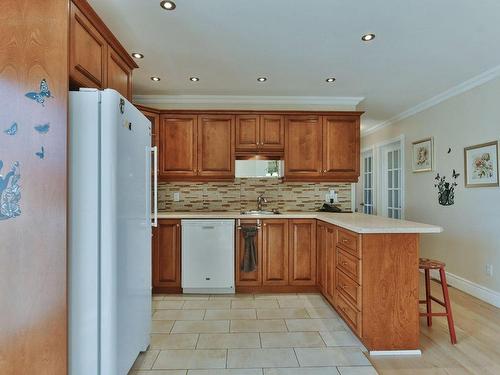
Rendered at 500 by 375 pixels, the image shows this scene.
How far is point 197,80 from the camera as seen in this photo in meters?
3.35

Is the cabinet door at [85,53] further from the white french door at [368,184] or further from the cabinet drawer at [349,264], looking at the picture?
the white french door at [368,184]

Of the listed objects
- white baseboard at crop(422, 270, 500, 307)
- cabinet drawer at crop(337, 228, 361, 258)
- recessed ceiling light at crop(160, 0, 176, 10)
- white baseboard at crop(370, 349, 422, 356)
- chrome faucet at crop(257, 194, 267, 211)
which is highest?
recessed ceiling light at crop(160, 0, 176, 10)

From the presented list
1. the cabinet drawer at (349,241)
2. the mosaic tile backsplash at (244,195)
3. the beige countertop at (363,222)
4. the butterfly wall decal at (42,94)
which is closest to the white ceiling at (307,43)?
the butterfly wall decal at (42,94)

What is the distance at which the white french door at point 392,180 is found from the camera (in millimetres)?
4926

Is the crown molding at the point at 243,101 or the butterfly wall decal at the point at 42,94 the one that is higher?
the crown molding at the point at 243,101

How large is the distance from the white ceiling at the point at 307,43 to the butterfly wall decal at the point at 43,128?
1.13 m

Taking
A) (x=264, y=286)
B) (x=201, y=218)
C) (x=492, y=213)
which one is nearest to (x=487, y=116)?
(x=492, y=213)

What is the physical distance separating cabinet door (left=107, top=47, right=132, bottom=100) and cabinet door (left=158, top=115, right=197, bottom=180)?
124cm

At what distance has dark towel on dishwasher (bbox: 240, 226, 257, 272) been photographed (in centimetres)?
331

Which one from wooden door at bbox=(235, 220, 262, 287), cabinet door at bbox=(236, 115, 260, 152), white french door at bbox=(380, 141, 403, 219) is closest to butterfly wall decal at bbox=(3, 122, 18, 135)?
wooden door at bbox=(235, 220, 262, 287)

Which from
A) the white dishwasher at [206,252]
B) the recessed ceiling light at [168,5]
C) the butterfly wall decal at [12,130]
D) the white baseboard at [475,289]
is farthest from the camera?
the white dishwasher at [206,252]

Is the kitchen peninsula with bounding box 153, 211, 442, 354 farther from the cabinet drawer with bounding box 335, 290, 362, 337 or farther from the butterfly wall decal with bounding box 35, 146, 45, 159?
the butterfly wall decal with bounding box 35, 146, 45, 159

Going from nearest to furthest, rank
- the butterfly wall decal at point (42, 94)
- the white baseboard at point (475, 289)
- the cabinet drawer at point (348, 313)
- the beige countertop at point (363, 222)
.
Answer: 1. the butterfly wall decal at point (42, 94)
2. the beige countertop at point (363, 222)
3. the cabinet drawer at point (348, 313)
4. the white baseboard at point (475, 289)

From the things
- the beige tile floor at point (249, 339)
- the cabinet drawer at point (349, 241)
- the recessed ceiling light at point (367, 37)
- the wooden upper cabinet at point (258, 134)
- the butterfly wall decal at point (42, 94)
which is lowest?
the beige tile floor at point (249, 339)
